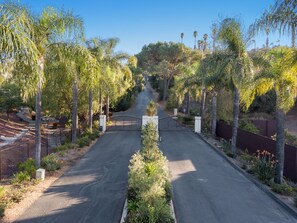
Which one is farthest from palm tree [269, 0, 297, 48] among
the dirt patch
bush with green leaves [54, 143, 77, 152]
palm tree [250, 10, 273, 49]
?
bush with green leaves [54, 143, 77, 152]

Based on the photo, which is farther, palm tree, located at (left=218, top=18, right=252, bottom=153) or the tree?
the tree

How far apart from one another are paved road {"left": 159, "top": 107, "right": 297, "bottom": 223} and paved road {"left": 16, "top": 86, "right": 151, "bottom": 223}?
7.26 ft

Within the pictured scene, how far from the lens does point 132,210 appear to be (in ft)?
24.7

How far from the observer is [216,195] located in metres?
11.0

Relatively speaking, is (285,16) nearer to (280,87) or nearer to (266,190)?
(280,87)

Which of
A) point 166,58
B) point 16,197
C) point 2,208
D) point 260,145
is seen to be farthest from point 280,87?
point 166,58

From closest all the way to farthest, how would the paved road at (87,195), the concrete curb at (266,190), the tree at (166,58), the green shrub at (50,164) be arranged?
the paved road at (87,195), the concrete curb at (266,190), the green shrub at (50,164), the tree at (166,58)

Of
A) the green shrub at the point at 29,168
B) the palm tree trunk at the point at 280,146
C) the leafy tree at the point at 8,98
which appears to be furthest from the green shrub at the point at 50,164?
the leafy tree at the point at 8,98

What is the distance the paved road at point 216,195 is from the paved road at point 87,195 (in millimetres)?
2213

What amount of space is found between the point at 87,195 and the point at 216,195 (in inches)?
189

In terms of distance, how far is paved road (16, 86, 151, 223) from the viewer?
8.64 meters

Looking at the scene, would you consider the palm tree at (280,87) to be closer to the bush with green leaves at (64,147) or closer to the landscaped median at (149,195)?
the landscaped median at (149,195)

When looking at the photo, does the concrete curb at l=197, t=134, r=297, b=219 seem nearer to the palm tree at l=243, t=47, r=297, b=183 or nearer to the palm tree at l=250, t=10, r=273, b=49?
the palm tree at l=243, t=47, r=297, b=183

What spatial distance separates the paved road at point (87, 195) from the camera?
864cm
